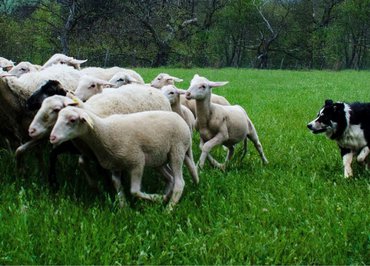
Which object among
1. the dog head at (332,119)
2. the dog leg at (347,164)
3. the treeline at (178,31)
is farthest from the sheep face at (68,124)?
the treeline at (178,31)

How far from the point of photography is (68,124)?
13.4 feet

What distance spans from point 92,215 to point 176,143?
1.06 metres

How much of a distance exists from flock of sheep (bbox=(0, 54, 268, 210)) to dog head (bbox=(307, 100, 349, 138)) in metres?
1.06

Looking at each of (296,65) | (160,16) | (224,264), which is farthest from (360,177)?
(296,65)

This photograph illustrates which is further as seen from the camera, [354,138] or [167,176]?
[354,138]

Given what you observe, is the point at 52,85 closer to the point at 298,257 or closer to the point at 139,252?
the point at 139,252

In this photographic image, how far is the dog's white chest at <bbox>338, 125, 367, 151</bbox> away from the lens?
20.2ft

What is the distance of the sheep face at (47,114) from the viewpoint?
434cm

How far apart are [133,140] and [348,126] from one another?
117 inches

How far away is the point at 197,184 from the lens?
533cm

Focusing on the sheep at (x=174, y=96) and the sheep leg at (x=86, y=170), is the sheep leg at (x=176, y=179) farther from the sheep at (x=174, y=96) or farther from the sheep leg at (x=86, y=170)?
the sheep at (x=174, y=96)

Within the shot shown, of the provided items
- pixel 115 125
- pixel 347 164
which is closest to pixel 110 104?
pixel 115 125

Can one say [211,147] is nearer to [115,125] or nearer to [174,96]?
[174,96]

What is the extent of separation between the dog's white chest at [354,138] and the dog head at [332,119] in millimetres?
112
